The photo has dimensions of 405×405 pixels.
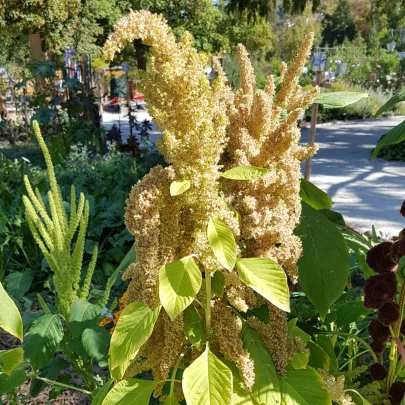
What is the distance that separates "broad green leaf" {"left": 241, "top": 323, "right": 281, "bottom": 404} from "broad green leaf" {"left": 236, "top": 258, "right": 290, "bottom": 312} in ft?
0.47

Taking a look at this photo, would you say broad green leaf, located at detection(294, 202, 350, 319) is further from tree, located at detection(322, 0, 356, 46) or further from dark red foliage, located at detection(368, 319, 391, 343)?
tree, located at detection(322, 0, 356, 46)

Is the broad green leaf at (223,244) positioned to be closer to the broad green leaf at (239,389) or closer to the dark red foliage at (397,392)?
the broad green leaf at (239,389)

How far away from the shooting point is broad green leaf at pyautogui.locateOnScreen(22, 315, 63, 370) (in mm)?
1289

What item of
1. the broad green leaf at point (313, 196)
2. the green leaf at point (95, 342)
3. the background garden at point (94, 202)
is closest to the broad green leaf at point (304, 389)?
the background garden at point (94, 202)

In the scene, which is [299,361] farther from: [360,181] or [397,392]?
[360,181]

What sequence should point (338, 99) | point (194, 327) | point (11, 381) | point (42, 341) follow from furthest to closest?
point (42, 341) → point (11, 381) → point (338, 99) → point (194, 327)

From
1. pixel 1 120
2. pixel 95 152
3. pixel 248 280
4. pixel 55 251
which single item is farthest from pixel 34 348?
pixel 1 120

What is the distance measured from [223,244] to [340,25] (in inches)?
1329

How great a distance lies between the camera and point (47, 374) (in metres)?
1.49


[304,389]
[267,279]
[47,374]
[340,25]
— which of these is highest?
[267,279]

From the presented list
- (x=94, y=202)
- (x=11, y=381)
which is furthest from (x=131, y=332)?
(x=94, y=202)

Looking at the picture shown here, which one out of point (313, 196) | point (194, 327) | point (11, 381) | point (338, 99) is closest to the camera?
point (194, 327)

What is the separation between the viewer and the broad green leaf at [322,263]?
0.92 metres

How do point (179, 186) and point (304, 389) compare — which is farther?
point (304, 389)
